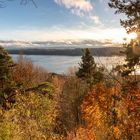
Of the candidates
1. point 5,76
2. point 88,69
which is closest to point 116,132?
point 5,76

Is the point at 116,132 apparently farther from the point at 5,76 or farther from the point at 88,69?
the point at 88,69

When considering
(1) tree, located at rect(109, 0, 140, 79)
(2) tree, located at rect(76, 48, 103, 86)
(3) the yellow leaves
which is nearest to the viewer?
(1) tree, located at rect(109, 0, 140, 79)

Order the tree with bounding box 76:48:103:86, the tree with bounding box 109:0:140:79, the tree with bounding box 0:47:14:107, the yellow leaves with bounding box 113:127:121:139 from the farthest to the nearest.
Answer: the tree with bounding box 76:48:103:86 → the yellow leaves with bounding box 113:127:121:139 → the tree with bounding box 0:47:14:107 → the tree with bounding box 109:0:140:79

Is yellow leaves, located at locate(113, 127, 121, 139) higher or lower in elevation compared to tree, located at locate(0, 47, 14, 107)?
lower

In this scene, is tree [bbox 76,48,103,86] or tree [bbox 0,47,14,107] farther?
tree [bbox 76,48,103,86]

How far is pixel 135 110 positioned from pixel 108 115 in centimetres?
1120

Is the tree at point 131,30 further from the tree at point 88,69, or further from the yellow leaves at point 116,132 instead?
the tree at point 88,69

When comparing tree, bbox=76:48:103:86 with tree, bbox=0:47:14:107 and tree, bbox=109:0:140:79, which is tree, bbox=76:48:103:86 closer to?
tree, bbox=0:47:14:107

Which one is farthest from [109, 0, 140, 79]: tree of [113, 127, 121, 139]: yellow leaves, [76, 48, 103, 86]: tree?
[76, 48, 103, 86]: tree

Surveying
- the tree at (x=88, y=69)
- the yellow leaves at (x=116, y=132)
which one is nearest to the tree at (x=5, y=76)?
the yellow leaves at (x=116, y=132)

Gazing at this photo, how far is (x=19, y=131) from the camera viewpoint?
76.1ft

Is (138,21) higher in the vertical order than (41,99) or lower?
higher

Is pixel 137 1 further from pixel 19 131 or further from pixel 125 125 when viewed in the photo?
pixel 125 125

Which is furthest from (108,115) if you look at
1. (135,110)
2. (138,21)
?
(138,21)
